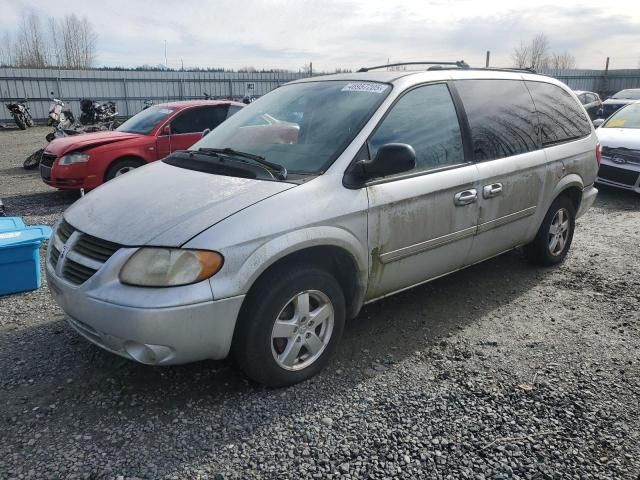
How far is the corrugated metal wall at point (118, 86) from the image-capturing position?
2173 centimetres

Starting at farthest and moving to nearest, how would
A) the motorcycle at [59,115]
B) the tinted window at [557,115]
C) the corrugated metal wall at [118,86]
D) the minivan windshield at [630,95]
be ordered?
the corrugated metal wall at [118,86]
the minivan windshield at [630,95]
the motorcycle at [59,115]
the tinted window at [557,115]

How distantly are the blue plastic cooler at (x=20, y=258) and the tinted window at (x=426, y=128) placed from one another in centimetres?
298

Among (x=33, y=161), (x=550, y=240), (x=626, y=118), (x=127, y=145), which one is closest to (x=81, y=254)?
(x=550, y=240)

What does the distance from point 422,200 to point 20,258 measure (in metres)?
3.36

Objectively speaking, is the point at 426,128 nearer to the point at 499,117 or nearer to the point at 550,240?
the point at 499,117

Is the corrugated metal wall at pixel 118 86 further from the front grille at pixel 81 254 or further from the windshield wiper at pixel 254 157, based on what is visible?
the front grille at pixel 81 254

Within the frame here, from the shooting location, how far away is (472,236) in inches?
150

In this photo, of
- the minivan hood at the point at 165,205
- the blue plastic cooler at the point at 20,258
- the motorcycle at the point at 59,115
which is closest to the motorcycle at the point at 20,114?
the motorcycle at the point at 59,115

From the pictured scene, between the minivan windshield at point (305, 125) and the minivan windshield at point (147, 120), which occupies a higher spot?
the minivan windshield at point (305, 125)

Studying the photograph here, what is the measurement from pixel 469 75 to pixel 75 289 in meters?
3.23

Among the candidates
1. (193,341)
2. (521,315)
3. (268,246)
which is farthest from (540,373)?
(193,341)

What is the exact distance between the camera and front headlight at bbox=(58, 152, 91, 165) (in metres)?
7.75

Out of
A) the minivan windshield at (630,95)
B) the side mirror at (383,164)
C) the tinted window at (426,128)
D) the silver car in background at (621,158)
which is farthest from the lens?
the minivan windshield at (630,95)

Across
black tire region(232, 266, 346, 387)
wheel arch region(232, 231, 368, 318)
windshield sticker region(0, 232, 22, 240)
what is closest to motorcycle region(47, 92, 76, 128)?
windshield sticker region(0, 232, 22, 240)
